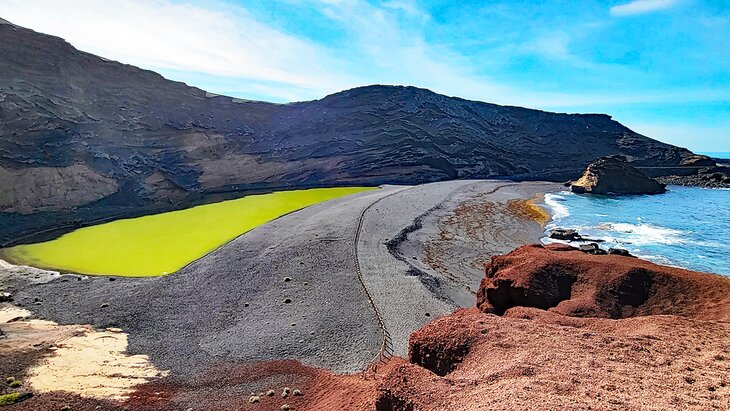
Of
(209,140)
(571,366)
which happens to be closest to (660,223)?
(571,366)

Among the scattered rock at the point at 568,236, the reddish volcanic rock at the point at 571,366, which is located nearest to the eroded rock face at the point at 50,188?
the reddish volcanic rock at the point at 571,366

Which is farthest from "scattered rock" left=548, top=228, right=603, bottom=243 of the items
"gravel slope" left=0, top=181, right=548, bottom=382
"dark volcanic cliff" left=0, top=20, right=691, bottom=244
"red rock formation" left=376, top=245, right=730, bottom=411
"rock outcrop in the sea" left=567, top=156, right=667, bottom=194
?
"dark volcanic cliff" left=0, top=20, right=691, bottom=244

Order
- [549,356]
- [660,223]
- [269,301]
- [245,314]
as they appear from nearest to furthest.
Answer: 1. [549,356]
2. [245,314]
3. [269,301]
4. [660,223]

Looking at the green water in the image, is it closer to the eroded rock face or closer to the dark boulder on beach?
the eroded rock face

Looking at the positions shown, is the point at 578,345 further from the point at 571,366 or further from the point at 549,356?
the point at 571,366

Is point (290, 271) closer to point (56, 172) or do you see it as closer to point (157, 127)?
point (56, 172)

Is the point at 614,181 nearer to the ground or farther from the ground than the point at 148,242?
farther from the ground

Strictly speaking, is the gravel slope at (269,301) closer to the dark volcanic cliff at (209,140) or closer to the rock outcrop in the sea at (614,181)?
the dark volcanic cliff at (209,140)

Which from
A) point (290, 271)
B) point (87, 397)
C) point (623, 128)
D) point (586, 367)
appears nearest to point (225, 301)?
point (290, 271)
